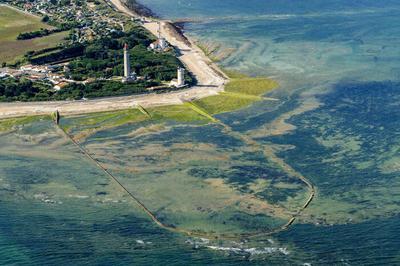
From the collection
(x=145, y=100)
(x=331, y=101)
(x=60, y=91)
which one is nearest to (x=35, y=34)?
(x=60, y=91)

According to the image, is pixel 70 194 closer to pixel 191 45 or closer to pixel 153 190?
pixel 153 190

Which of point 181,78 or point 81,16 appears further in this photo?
point 81,16

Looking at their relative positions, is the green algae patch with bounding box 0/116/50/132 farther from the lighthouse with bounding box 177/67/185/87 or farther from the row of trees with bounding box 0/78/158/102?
the lighthouse with bounding box 177/67/185/87

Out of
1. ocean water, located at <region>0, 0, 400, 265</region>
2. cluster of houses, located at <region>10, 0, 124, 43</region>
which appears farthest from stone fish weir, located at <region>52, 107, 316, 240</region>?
cluster of houses, located at <region>10, 0, 124, 43</region>

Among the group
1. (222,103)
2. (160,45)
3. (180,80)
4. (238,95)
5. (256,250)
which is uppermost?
(160,45)

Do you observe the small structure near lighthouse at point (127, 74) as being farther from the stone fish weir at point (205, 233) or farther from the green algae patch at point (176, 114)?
the stone fish weir at point (205, 233)

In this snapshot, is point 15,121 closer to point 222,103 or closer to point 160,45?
point 222,103
